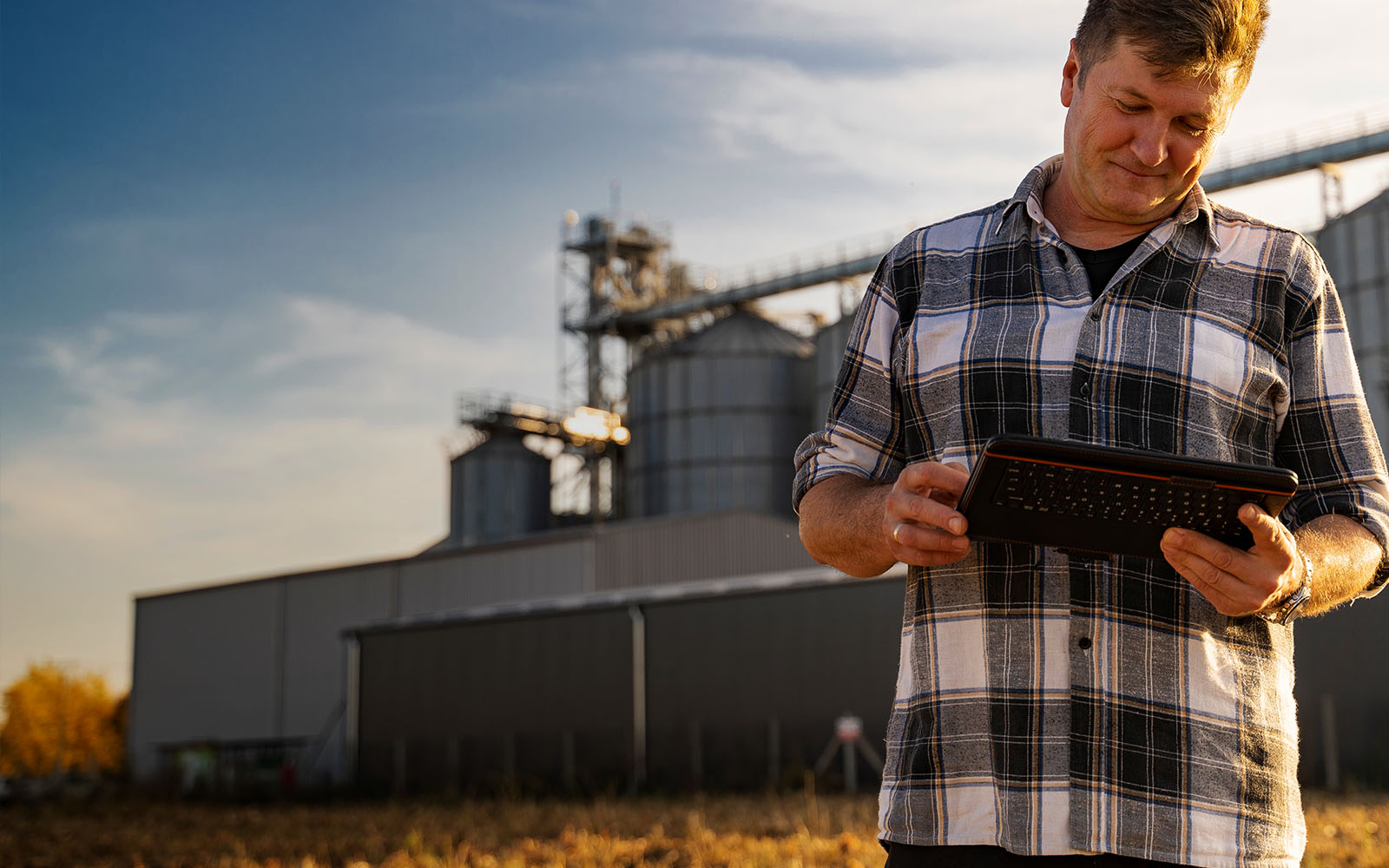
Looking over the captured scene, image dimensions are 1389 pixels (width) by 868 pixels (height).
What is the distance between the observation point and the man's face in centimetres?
189

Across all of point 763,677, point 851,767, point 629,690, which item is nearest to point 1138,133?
point 851,767

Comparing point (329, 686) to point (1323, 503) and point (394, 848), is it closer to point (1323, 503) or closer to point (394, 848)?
point (394, 848)

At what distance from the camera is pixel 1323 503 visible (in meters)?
1.99

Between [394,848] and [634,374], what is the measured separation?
27691mm

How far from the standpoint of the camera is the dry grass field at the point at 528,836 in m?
8.59

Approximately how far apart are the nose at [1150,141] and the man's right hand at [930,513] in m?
0.54

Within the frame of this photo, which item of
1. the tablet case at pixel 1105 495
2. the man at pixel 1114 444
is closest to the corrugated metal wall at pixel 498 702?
the man at pixel 1114 444

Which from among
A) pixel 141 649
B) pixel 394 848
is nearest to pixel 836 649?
pixel 394 848

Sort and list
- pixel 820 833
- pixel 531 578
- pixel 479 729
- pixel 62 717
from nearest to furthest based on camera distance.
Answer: pixel 820 833
pixel 479 729
pixel 531 578
pixel 62 717

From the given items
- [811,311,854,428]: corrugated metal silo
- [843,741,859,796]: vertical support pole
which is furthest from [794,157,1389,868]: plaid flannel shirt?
[811,311,854,428]: corrugated metal silo

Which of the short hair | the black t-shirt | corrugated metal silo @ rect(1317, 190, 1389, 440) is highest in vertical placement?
corrugated metal silo @ rect(1317, 190, 1389, 440)

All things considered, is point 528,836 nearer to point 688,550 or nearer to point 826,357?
point 688,550

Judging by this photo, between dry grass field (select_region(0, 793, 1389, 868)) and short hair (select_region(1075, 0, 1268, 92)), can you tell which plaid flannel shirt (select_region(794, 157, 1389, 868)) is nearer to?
short hair (select_region(1075, 0, 1268, 92))

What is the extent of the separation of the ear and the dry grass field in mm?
6077
